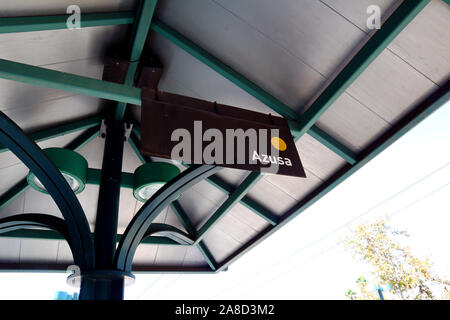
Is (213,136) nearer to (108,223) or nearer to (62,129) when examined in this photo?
(108,223)

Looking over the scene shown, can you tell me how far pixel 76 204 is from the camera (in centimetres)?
440

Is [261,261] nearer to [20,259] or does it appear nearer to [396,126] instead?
→ [20,259]

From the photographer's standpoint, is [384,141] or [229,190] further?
[229,190]

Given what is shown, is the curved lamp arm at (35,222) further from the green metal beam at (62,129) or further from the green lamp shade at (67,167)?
the green metal beam at (62,129)

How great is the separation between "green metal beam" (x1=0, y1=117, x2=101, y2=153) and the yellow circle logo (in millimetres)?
4073

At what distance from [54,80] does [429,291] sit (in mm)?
14008

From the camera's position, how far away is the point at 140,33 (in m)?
4.76

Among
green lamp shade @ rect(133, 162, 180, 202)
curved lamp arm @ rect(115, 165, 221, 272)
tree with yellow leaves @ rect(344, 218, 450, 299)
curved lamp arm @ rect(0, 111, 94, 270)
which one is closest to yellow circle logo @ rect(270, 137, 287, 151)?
curved lamp arm @ rect(115, 165, 221, 272)

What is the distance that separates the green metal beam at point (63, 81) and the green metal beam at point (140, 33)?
129 cm

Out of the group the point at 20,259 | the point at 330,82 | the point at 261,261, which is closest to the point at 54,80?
the point at 330,82

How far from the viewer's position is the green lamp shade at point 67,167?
16.2 ft

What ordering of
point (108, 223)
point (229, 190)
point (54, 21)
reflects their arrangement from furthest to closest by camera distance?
point (229, 190), point (108, 223), point (54, 21)

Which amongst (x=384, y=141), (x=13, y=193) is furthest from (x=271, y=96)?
(x=13, y=193)

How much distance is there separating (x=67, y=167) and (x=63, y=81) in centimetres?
182
